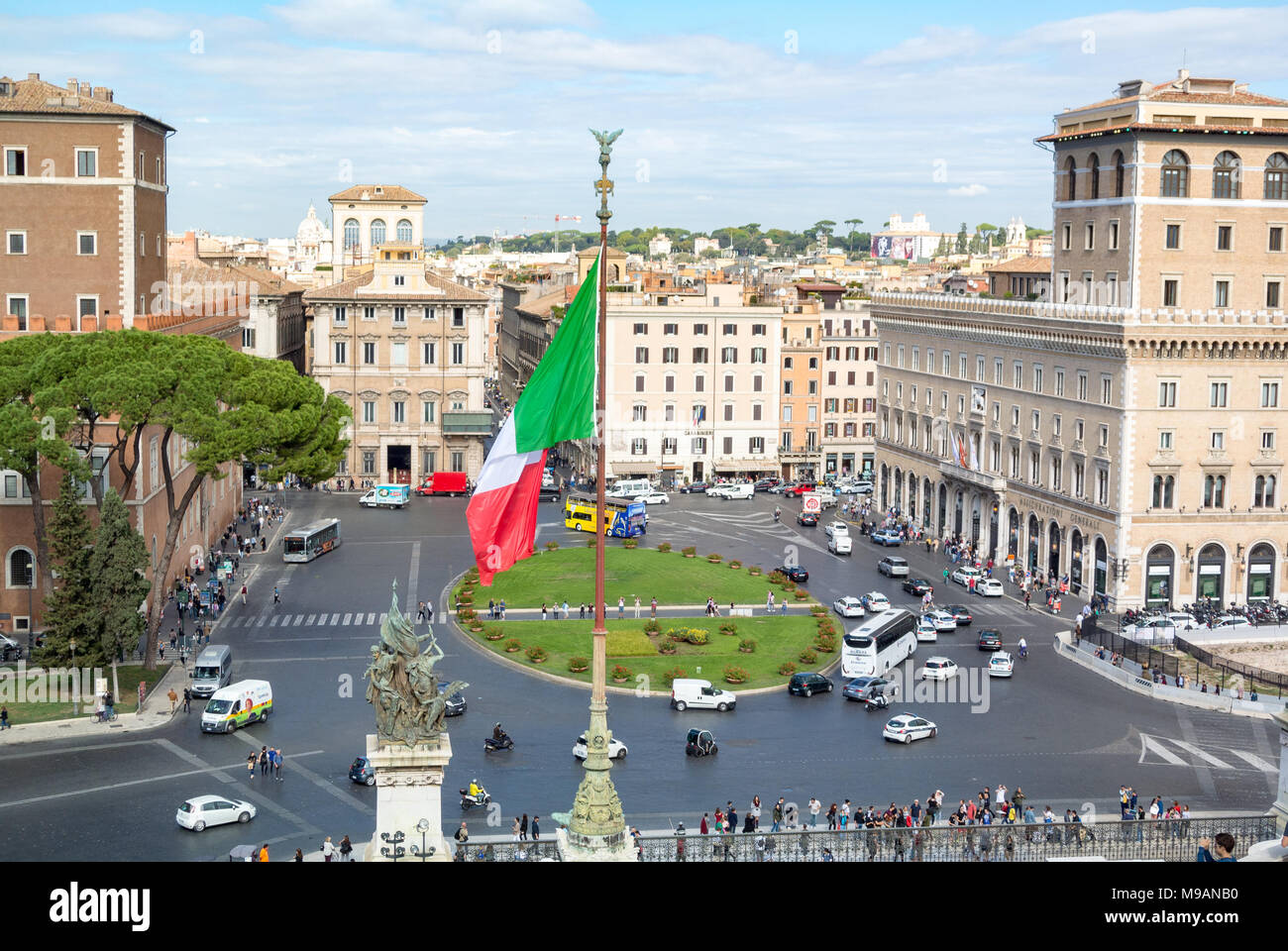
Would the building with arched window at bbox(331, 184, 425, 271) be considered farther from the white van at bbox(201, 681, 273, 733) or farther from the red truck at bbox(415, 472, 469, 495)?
the white van at bbox(201, 681, 273, 733)

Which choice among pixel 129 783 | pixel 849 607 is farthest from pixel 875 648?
pixel 129 783

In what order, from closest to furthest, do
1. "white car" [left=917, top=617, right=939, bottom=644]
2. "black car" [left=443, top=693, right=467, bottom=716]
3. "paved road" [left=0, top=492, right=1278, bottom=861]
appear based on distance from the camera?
1. "paved road" [left=0, top=492, right=1278, bottom=861]
2. "black car" [left=443, top=693, right=467, bottom=716]
3. "white car" [left=917, top=617, right=939, bottom=644]

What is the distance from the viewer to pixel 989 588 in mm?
79625

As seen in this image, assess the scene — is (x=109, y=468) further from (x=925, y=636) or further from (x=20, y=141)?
(x=925, y=636)

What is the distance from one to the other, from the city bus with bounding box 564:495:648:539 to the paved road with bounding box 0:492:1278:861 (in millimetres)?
23856

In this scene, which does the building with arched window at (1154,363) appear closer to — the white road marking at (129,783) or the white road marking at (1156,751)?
the white road marking at (1156,751)

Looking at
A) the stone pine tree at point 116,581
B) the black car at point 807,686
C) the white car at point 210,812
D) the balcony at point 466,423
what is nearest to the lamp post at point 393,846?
the white car at point 210,812

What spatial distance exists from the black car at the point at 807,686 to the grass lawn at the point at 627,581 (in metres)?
13.5

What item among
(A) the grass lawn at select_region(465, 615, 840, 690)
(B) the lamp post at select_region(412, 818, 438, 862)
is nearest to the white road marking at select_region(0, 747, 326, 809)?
(A) the grass lawn at select_region(465, 615, 840, 690)

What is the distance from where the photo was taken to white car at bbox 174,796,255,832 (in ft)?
140

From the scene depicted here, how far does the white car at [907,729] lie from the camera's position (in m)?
53.4

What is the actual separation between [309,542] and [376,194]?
64751 mm
